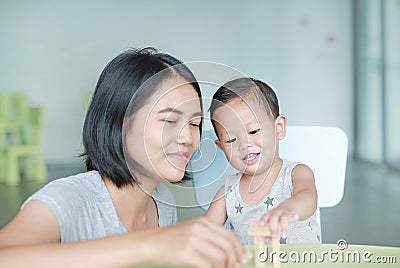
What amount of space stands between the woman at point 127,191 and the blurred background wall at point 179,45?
14.1 feet

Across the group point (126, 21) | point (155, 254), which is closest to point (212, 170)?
point (155, 254)

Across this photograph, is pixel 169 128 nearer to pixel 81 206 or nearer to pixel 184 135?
pixel 184 135

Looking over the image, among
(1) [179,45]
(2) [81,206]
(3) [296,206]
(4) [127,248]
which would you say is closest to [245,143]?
(3) [296,206]

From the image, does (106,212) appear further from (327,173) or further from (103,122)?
(327,173)

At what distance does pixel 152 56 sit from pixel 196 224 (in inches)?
15.2

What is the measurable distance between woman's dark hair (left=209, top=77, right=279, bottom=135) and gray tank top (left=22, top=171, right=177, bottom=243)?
19cm

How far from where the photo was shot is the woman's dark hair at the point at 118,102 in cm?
75

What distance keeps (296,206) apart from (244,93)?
243mm

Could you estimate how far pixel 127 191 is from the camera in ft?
2.68

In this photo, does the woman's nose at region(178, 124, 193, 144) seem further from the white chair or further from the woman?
the white chair

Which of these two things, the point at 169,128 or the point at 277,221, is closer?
the point at 277,221

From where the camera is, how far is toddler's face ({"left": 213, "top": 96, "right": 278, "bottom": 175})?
0.77m

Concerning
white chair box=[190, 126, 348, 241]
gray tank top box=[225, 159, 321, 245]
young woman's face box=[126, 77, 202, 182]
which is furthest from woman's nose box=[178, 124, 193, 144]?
white chair box=[190, 126, 348, 241]

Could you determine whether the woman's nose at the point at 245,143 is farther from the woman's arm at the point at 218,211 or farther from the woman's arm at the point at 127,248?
the woman's arm at the point at 127,248
